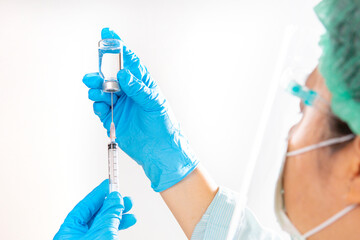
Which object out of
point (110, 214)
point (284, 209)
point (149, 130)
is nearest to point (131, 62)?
point (149, 130)

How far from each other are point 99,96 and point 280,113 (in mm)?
583

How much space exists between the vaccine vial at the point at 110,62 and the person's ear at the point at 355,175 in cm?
68

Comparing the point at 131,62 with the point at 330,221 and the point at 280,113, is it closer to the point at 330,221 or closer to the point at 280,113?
the point at 280,113

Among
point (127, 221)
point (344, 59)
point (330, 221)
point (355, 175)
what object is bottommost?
point (127, 221)

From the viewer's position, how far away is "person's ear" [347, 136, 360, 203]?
0.74m

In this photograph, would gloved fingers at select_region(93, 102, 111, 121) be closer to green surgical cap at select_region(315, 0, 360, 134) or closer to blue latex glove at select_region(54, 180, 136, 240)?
blue latex glove at select_region(54, 180, 136, 240)

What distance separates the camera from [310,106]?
0.82 metres

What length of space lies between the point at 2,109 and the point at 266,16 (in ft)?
4.26

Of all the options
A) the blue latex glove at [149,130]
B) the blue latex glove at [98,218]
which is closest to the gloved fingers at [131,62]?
the blue latex glove at [149,130]

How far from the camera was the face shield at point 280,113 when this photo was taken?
0.88 metres

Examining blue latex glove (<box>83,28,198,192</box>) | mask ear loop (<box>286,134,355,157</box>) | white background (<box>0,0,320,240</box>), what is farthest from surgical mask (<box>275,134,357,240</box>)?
white background (<box>0,0,320,240</box>)

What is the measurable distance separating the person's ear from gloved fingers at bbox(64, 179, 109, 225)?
29.7 inches

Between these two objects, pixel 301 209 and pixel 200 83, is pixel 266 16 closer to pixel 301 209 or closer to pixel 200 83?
pixel 200 83

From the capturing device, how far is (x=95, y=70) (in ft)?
6.28
